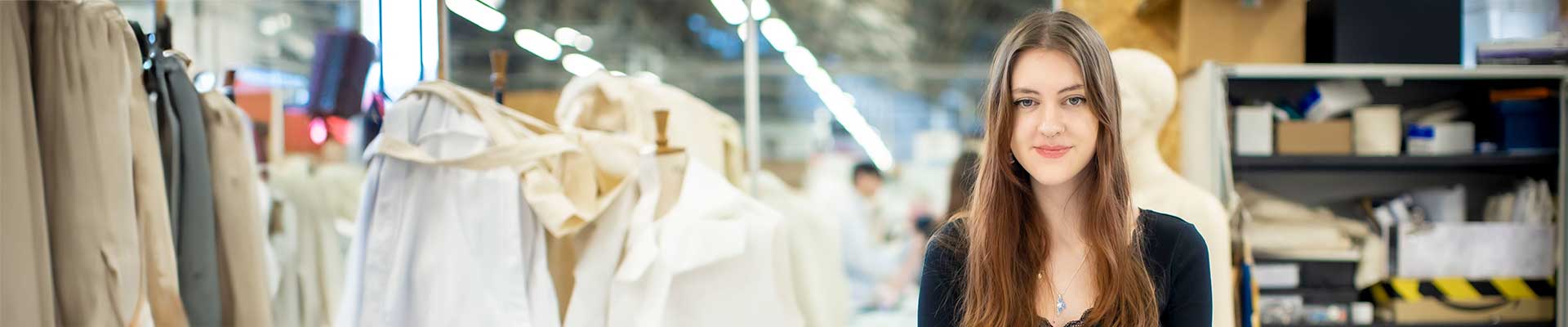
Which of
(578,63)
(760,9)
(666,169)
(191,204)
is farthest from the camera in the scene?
(578,63)

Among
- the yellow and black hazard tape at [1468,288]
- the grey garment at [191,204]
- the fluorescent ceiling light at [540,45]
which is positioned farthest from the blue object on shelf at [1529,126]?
the grey garment at [191,204]

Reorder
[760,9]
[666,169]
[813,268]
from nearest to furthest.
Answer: [666,169], [813,268], [760,9]

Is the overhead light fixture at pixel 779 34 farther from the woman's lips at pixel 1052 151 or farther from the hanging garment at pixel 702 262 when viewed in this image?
the woman's lips at pixel 1052 151

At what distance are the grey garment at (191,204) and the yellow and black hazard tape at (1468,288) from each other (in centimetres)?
303

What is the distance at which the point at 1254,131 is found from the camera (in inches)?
110

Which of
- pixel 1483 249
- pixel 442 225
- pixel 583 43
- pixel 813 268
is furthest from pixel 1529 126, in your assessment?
pixel 583 43

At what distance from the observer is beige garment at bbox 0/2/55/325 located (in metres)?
1.50

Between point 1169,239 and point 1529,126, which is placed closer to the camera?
point 1169,239

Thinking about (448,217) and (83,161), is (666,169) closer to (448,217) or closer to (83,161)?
(448,217)

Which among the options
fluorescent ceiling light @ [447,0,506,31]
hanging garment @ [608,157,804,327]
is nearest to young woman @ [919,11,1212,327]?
hanging garment @ [608,157,804,327]

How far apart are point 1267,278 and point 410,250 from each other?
2260mm

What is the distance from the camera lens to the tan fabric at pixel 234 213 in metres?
2.00

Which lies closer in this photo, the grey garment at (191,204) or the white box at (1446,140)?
the grey garment at (191,204)

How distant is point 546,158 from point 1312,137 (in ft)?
7.03
